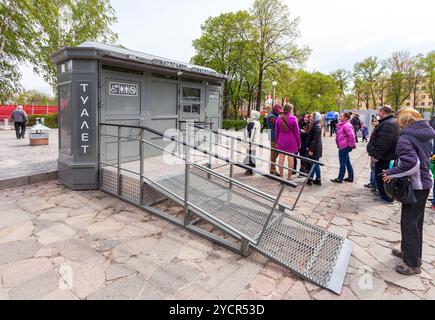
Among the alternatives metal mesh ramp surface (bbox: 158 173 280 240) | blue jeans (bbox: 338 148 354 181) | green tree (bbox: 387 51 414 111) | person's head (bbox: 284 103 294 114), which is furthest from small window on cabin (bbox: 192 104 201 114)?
green tree (bbox: 387 51 414 111)

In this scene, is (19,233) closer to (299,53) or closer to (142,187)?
(142,187)

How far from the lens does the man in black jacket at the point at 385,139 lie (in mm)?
5395

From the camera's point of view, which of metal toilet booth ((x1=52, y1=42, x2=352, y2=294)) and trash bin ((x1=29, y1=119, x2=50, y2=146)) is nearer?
metal toilet booth ((x1=52, y1=42, x2=352, y2=294))

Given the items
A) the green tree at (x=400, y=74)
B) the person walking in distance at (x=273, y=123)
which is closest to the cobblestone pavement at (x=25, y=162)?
the person walking in distance at (x=273, y=123)

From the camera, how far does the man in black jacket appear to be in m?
5.39

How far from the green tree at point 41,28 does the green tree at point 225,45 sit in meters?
12.3

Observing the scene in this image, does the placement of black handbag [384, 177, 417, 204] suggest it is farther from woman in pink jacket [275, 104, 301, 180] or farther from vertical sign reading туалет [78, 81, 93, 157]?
vertical sign reading туалет [78, 81, 93, 157]

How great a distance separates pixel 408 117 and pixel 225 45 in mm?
30587

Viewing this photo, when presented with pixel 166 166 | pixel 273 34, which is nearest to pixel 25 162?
pixel 166 166

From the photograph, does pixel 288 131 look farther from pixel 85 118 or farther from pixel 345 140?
pixel 85 118

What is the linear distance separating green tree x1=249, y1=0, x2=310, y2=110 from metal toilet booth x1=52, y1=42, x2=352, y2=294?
20459mm

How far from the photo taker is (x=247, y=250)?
339 centimetres
